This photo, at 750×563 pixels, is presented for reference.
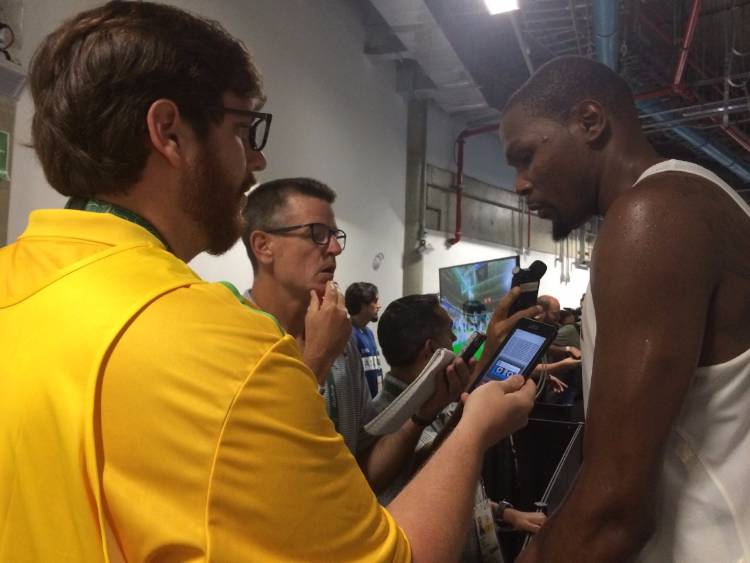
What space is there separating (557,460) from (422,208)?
3544 mm

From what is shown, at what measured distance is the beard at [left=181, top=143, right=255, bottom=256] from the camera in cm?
71

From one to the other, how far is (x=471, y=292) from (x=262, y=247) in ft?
12.0

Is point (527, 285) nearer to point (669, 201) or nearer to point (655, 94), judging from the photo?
point (669, 201)

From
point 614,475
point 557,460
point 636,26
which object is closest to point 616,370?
point 614,475

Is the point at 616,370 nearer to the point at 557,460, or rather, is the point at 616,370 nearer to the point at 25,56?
the point at 557,460

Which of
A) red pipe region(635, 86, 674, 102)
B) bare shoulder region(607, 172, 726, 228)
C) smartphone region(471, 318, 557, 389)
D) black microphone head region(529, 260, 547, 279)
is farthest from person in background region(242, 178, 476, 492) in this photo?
red pipe region(635, 86, 674, 102)

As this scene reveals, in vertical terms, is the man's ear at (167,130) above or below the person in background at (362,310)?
above

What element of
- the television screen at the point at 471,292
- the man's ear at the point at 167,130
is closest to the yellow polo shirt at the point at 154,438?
the man's ear at the point at 167,130

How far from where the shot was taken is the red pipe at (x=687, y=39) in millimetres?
3111

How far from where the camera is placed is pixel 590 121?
1121 millimetres

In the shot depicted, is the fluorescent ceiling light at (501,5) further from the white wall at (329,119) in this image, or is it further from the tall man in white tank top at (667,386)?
the tall man in white tank top at (667,386)

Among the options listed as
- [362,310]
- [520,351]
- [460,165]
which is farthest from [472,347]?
[460,165]

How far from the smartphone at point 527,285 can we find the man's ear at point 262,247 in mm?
761

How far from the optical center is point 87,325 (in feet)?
1.65
